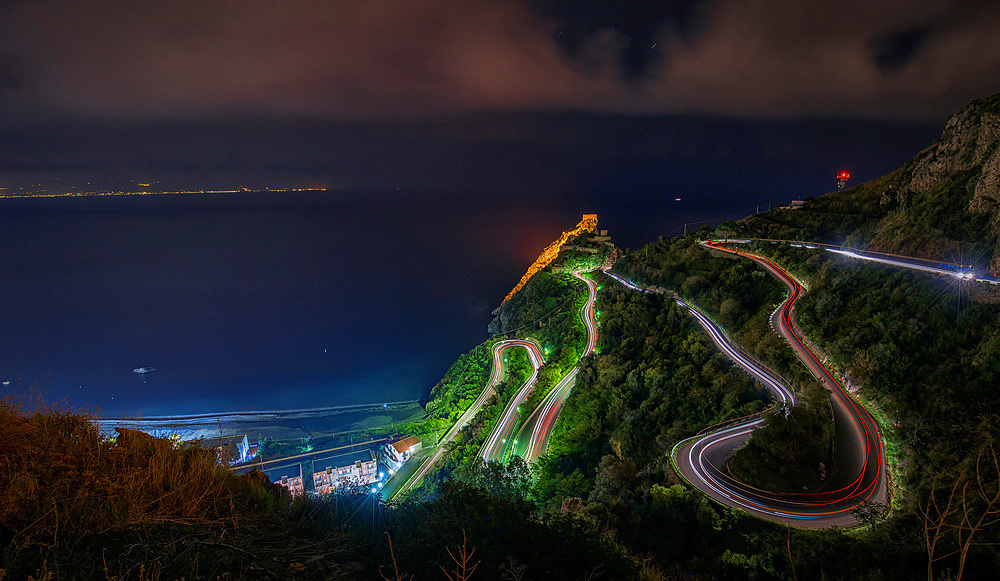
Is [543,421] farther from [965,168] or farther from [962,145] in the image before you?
[962,145]

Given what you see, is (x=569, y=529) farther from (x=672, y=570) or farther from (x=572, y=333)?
(x=572, y=333)

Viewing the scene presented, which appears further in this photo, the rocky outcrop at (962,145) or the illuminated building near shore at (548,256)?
the illuminated building near shore at (548,256)

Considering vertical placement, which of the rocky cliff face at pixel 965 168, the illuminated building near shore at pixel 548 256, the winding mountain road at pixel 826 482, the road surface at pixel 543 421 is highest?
the illuminated building near shore at pixel 548 256

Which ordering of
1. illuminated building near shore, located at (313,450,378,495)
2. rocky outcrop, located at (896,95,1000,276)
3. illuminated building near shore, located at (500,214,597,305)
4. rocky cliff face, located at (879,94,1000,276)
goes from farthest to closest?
1. illuminated building near shore, located at (500,214,597,305)
2. illuminated building near shore, located at (313,450,378,495)
3. rocky outcrop, located at (896,95,1000,276)
4. rocky cliff face, located at (879,94,1000,276)

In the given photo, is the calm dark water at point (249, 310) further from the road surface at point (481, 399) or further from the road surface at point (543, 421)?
the road surface at point (543, 421)

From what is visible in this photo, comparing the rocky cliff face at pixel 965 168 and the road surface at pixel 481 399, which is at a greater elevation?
the rocky cliff face at pixel 965 168

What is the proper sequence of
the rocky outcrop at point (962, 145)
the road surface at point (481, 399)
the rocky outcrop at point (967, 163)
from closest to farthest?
the rocky outcrop at point (967, 163), the road surface at point (481, 399), the rocky outcrop at point (962, 145)

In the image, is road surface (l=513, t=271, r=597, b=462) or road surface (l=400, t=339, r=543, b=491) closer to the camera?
road surface (l=513, t=271, r=597, b=462)

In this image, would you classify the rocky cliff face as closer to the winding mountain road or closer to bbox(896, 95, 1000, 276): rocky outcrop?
bbox(896, 95, 1000, 276): rocky outcrop

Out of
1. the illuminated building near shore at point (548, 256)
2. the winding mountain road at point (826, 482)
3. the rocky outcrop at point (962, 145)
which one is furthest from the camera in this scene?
the illuminated building near shore at point (548, 256)

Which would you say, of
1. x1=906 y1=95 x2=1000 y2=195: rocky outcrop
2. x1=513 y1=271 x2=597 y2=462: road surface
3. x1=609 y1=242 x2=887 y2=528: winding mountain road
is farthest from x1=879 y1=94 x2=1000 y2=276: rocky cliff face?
x1=513 y1=271 x2=597 y2=462: road surface

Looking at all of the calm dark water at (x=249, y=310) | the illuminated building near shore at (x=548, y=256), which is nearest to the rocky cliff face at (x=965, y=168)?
the calm dark water at (x=249, y=310)
